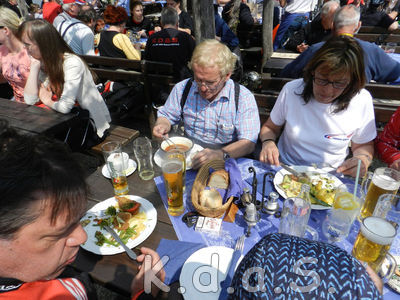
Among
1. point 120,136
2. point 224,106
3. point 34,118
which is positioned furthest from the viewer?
point 120,136

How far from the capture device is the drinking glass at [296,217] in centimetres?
133

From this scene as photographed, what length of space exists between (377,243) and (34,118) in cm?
336

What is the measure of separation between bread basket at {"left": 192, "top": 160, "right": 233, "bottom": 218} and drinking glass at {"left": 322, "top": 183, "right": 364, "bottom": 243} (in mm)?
575

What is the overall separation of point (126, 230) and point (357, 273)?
3.95 feet

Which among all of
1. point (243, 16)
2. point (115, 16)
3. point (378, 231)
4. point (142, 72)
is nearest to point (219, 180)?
point (378, 231)

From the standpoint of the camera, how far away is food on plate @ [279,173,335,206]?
1.58 meters

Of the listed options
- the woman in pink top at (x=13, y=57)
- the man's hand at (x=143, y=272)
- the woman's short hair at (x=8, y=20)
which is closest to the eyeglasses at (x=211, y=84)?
the man's hand at (x=143, y=272)

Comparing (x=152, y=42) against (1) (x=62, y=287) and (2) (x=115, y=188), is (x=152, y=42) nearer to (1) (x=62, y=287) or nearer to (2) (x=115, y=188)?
(2) (x=115, y=188)

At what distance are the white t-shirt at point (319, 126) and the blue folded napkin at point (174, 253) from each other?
1.52 meters

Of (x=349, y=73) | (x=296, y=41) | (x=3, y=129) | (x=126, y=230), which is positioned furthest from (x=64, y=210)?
(x=296, y=41)

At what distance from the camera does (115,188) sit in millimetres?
1781

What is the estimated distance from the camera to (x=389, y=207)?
1.41 m

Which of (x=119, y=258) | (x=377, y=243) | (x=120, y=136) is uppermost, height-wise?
(x=377, y=243)

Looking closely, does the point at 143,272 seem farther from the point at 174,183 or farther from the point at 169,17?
the point at 169,17
